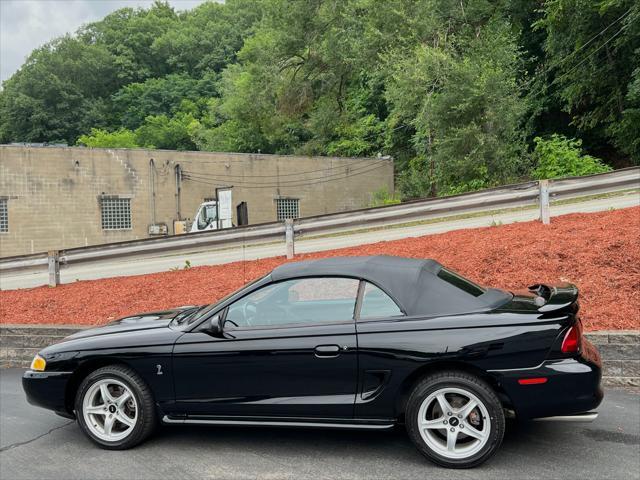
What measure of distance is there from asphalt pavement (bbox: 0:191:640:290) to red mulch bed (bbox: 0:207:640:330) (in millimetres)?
269

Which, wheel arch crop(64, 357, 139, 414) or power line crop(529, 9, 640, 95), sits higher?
power line crop(529, 9, 640, 95)

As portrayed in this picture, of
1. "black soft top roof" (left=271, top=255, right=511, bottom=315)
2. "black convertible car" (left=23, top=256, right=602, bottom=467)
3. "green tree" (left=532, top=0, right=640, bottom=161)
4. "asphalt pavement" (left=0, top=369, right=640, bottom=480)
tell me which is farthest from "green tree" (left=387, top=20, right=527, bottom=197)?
"black soft top roof" (left=271, top=255, right=511, bottom=315)

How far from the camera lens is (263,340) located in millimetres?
4203

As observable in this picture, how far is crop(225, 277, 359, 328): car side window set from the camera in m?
4.28

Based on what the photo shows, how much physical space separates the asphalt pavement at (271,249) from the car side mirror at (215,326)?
5867 millimetres

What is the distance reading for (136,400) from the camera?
4.39 meters

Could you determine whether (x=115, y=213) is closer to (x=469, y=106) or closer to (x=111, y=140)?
(x=469, y=106)

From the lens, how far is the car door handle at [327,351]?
404cm

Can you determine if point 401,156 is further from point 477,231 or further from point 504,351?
point 504,351

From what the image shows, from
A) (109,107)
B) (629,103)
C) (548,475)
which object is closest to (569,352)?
(548,475)

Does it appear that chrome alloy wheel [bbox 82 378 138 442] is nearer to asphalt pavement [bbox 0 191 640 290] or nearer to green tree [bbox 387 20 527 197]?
asphalt pavement [bbox 0 191 640 290]

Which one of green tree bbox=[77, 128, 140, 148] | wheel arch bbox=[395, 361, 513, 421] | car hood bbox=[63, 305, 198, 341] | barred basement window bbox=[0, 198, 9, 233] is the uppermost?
green tree bbox=[77, 128, 140, 148]

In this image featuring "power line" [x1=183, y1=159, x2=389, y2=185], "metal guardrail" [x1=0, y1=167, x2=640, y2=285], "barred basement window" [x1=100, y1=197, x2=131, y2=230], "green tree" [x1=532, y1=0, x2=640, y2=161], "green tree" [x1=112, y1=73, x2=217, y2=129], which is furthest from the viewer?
"green tree" [x1=112, y1=73, x2=217, y2=129]

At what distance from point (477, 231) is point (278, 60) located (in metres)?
24.0
